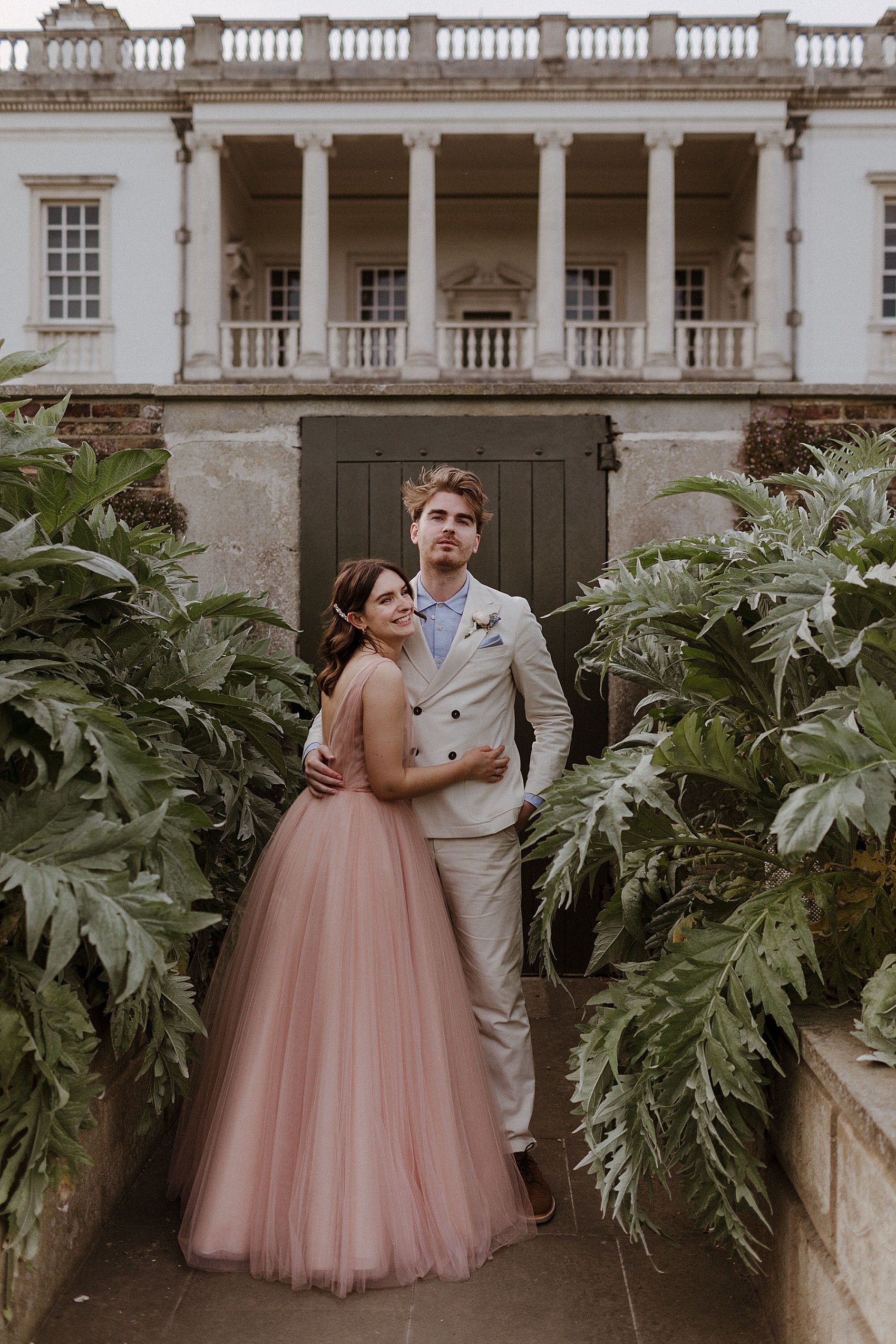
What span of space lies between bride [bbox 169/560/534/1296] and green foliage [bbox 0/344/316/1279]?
0.58 feet

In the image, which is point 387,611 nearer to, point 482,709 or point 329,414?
point 482,709

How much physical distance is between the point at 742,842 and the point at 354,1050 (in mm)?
1045

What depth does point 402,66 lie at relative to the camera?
603 inches

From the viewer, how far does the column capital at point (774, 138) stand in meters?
Result: 15.0

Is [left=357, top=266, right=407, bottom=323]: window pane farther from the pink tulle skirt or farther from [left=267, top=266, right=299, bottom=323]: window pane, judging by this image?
the pink tulle skirt

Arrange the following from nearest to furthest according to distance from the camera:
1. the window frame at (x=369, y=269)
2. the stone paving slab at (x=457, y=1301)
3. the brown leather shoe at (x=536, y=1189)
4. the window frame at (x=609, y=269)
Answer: the stone paving slab at (x=457, y=1301) < the brown leather shoe at (x=536, y=1189) < the window frame at (x=609, y=269) < the window frame at (x=369, y=269)

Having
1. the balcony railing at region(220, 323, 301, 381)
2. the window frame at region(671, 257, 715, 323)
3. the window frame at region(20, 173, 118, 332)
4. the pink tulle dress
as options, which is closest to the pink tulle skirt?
the pink tulle dress

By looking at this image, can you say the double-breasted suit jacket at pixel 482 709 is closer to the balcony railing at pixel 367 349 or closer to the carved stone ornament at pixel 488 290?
the balcony railing at pixel 367 349

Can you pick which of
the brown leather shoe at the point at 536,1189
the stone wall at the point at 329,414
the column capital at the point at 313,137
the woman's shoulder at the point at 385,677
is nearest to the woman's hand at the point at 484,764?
the woman's shoulder at the point at 385,677

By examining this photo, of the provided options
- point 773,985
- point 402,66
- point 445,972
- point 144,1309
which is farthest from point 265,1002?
point 402,66

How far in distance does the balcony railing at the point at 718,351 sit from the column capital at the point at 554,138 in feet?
9.82

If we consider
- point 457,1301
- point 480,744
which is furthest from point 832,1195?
point 480,744

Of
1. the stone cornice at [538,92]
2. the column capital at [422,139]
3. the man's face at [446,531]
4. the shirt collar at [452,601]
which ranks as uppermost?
the stone cornice at [538,92]

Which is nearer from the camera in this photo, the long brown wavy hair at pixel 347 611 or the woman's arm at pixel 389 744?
the woman's arm at pixel 389 744
